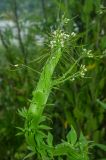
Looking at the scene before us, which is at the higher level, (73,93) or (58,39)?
(58,39)

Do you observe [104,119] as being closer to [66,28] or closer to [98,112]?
[98,112]

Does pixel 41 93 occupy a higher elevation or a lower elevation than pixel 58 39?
lower

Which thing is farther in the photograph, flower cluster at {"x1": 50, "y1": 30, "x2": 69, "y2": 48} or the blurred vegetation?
the blurred vegetation

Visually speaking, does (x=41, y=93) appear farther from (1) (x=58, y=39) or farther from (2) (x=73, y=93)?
(2) (x=73, y=93)

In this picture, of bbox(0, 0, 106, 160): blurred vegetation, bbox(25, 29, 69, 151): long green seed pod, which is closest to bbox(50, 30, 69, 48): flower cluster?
bbox(25, 29, 69, 151): long green seed pod

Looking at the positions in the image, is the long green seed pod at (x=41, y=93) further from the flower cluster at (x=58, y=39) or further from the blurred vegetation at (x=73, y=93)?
the blurred vegetation at (x=73, y=93)

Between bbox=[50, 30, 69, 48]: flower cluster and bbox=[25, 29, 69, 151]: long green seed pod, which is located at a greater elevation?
bbox=[50, 30, 69, 48]: flower cluster

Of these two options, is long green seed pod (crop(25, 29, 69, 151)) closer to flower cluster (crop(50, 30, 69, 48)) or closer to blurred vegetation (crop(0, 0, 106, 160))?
flower cluster (crop(50, 30, 69, 48))

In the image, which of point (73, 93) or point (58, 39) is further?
point (73, 93)

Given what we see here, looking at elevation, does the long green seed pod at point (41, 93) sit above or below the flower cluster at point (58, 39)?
below

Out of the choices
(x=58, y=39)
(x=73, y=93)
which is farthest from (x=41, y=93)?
(x=73, y=93)

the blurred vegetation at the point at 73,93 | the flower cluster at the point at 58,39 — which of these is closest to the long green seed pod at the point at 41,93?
the flower cluster at the point at 58,39
